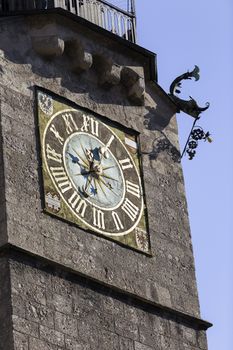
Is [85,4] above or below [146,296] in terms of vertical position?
above

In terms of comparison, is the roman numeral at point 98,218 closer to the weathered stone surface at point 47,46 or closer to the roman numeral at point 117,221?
the roman numeral at point 117,221

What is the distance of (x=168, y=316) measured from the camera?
26.0 metres

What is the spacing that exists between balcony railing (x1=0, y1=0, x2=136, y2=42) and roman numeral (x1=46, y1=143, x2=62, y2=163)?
177 cm

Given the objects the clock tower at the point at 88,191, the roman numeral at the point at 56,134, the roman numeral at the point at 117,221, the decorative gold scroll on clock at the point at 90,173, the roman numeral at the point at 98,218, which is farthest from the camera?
the roman numeral at the point at 117,221

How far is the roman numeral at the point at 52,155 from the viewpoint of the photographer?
25625 mm

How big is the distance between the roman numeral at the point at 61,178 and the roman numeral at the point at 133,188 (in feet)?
3.65

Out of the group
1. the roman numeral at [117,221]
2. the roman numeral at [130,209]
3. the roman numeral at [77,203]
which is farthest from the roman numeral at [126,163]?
the roman numeral at [77,203]

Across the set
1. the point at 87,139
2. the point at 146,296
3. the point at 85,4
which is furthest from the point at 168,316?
the point at 85,4

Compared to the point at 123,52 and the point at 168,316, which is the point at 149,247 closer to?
the point at 168,316

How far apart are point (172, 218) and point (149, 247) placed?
88 cm

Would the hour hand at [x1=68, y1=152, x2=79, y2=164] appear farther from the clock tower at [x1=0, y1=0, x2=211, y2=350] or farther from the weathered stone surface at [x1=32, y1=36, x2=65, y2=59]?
the weathered stone surface at [x1=32, y1=36, x2=65, y2=59]

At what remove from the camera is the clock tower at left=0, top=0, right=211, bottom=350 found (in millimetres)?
24562

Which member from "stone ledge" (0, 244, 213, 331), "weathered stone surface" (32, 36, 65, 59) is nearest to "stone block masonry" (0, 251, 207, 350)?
"stone ledge" (0, 244, 213, 331)

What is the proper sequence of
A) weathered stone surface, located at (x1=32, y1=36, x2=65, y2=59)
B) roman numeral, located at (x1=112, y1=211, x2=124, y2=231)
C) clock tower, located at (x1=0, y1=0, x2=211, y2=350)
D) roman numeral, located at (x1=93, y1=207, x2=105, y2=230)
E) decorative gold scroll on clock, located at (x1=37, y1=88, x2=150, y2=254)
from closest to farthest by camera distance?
clock tower, located at (x1=0, y1=0, x2=211, y2=350), decorative gold scroll on clock, located at (x1=37, y1=88, x2=150, y2=254), roman numeral, located at (x1=93, y1=207, x2=105, y2=230), roman numeral, located at (x1=112, y1=211, x2=124, y2=231), weathered stone surface, located at (x1=32, y1=36, x2=65, y2=59)
